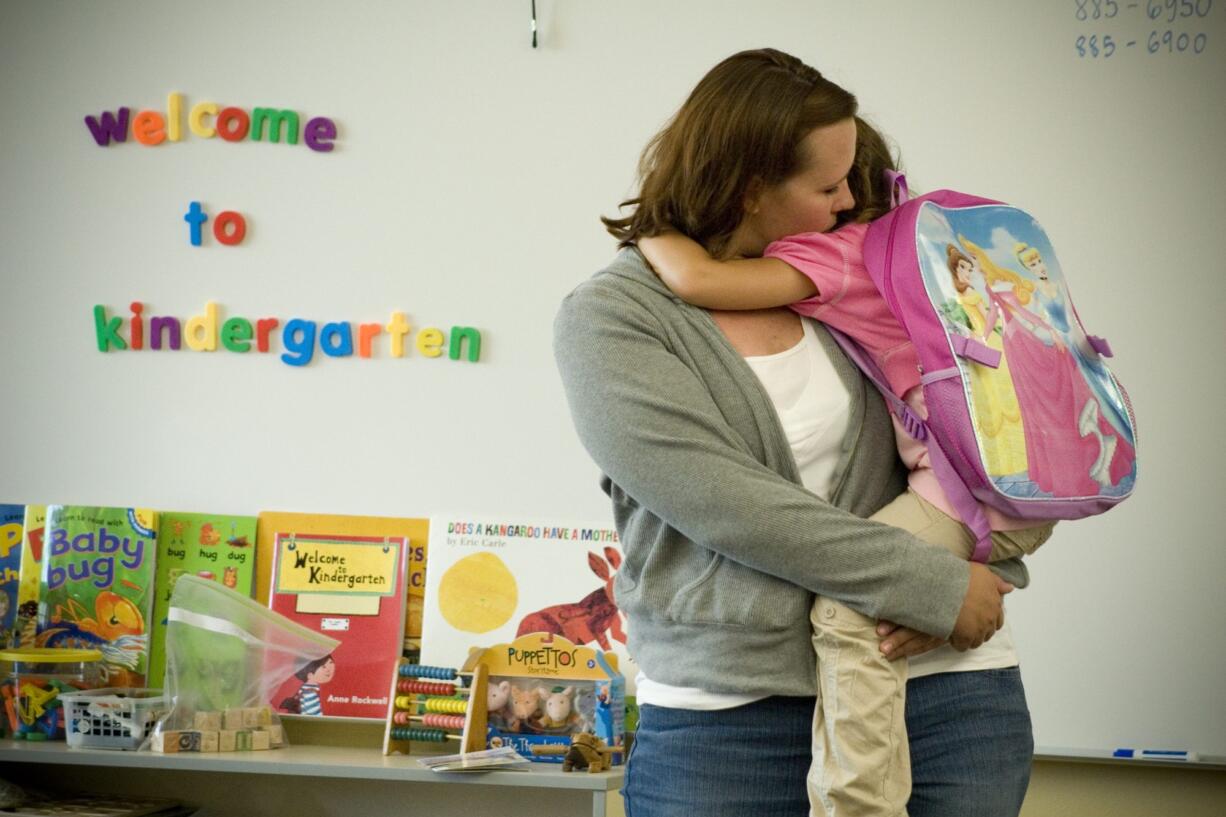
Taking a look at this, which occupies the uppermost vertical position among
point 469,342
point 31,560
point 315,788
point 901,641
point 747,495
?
point 469,342

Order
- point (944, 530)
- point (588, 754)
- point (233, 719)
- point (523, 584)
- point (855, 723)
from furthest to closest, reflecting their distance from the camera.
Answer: point (523, 584) → point (233, 719) → point (588, 754) → point (944, 530) → point (855, 723)

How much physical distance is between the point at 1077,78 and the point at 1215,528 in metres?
0.83

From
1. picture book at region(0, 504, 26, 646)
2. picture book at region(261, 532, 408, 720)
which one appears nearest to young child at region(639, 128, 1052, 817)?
picture book at region(261, 532, 408, 720)

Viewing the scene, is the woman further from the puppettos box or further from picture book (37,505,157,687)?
picture book (37,505,157,687)

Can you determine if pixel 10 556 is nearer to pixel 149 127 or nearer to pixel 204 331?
pixel 204 331

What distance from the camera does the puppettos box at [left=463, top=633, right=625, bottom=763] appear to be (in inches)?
81.7

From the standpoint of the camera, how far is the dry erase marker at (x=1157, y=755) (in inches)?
81.7

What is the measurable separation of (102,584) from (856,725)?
1.71 meters

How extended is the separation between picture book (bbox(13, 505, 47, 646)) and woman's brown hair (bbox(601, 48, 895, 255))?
155cm

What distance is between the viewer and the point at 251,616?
2.16 meters

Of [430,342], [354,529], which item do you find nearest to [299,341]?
[430,342]

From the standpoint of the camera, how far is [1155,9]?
85.9 inches

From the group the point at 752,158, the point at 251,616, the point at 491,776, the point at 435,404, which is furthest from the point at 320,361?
the point at 752,158

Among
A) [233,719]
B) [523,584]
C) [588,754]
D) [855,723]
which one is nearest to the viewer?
[855,723]
